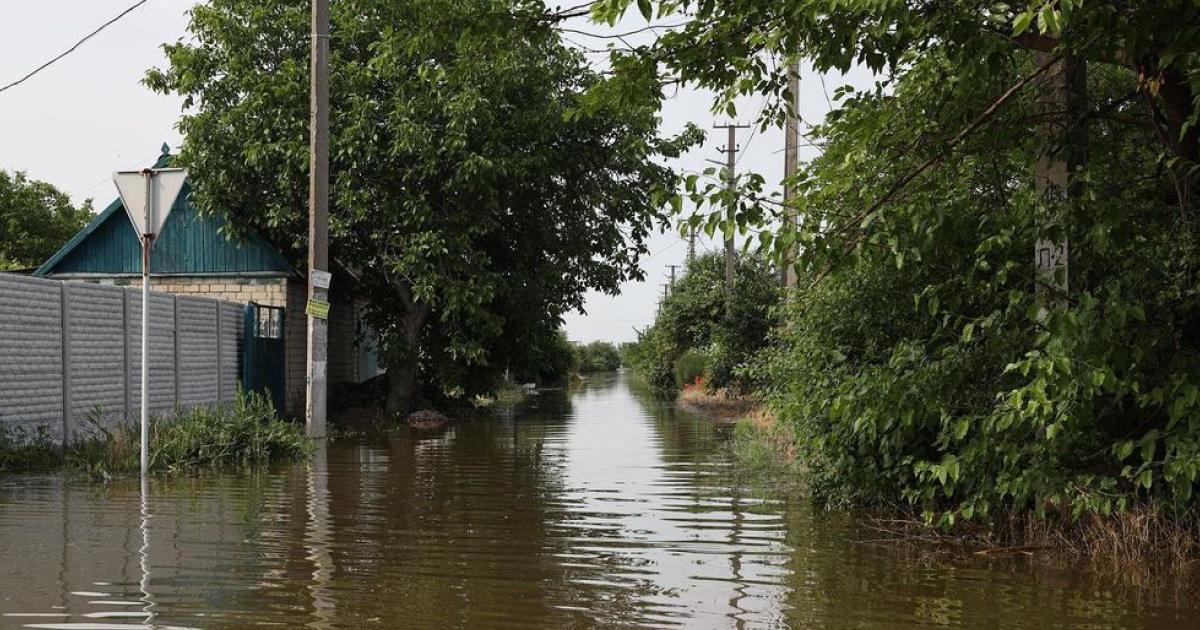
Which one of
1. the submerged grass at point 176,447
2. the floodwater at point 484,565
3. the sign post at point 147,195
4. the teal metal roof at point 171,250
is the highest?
the teal metal roof at point 171,250

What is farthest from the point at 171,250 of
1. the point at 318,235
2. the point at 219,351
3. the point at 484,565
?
the point at 484,565

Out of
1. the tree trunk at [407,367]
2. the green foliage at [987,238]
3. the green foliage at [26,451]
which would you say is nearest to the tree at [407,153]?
the tree trunk at [407,367]

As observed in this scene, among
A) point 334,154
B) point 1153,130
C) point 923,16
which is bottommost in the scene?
point 1153,130

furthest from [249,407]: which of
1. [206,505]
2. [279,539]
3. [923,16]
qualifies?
[923,16]

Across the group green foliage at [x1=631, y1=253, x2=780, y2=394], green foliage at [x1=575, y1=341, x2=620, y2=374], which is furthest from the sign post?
green foliage at [x1=575, y1=341, x2=620, y2=374]

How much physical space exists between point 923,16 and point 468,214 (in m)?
15.4

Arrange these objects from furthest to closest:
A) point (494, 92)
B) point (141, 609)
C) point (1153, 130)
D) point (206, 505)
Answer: point (494, 92) < point (206, 505) < point (1153, 130) < point (141, 609)

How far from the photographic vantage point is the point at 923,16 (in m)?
6.97

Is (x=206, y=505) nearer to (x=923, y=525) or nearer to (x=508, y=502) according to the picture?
(x=508, y=502)

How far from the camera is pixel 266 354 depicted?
20.9 metres

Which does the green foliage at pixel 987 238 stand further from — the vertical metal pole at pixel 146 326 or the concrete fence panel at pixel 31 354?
the concrete fence panel at pixel 31 354

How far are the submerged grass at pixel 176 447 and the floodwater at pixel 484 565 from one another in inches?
28.2

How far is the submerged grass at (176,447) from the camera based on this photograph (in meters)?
11.4

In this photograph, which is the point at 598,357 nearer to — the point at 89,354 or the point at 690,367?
the point at 690,367
